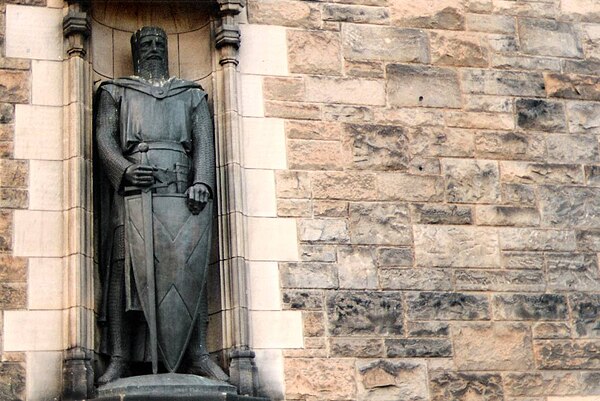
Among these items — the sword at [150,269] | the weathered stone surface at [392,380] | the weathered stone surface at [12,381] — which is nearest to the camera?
the weathered stone surface at [12,381]

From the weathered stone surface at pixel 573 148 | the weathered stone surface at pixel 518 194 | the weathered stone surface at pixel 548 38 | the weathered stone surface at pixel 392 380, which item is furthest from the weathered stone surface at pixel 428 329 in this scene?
the weathered stone surface at pixel 548 38

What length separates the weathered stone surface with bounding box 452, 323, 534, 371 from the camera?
873 centimetres

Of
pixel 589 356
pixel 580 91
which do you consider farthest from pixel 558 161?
pixel 589 356

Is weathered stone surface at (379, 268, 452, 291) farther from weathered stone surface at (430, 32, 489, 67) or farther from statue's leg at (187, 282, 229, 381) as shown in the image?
weathered stone surface at (430, 32, 489, 67)

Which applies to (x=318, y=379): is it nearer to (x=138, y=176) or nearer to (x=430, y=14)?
(x=138, y=176)

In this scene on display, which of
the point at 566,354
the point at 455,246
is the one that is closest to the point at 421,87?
the point at 455,246

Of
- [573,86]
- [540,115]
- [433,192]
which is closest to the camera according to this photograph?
[433,192]

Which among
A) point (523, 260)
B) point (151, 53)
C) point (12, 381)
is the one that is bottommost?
point (12, 381)

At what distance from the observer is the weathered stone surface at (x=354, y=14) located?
9234mm

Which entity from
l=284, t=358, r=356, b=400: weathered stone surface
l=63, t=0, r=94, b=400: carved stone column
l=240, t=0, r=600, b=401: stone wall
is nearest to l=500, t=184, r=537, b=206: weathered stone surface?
l=240, t=0, r=600, b=401: stone wall

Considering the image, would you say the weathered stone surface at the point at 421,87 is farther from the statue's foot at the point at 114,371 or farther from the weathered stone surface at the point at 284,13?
the statue's foot at the point at 114,371

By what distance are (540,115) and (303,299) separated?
6.72 ft

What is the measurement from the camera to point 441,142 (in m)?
9.16

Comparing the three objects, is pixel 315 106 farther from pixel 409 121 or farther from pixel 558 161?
pixel 558 161
